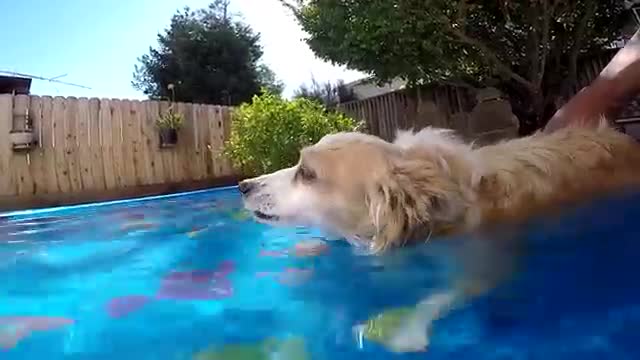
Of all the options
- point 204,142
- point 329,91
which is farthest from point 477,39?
point 329,91

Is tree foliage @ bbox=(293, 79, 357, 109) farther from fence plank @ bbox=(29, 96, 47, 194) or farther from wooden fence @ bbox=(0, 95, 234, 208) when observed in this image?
fence plank @ bbox=(29, 96, 47, 194)

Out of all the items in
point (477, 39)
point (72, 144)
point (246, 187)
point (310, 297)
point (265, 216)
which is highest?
point (477, 39)

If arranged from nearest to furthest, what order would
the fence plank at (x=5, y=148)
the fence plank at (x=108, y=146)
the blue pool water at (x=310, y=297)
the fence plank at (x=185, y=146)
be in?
the blue pool water at (x=310, y=297), the fence plank at (x=5, y=148), the fence plank at (x=108, y=146), the fence plank at (x=185, y=146)

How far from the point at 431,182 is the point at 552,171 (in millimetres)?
548

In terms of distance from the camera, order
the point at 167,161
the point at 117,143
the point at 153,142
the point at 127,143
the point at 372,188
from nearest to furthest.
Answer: the point at 372,188 → the point at 117,143 → the point at 127,143 → the point at 153,142 → the point at 167,161

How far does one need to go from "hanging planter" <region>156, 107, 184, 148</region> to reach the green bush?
1384mm

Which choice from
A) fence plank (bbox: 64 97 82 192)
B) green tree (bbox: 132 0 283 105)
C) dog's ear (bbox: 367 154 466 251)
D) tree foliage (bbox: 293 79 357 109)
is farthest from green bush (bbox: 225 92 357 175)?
green tree (bbox: 132 0 283 105)

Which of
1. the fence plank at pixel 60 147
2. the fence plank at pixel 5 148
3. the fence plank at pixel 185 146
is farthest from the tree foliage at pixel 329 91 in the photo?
the fence plank at pixel 5 148

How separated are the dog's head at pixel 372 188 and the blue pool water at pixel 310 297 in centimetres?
12

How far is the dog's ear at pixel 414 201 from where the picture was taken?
216 centimetres

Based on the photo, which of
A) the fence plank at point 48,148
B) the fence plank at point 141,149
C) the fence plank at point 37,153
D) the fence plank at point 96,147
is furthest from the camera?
the fence plank at point 141,149

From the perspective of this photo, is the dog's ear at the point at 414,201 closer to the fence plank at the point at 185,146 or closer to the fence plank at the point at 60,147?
the fence plank at the point at 60,147

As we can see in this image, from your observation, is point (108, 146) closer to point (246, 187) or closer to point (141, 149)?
point (141, 149)

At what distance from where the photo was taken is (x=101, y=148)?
8.38 m
